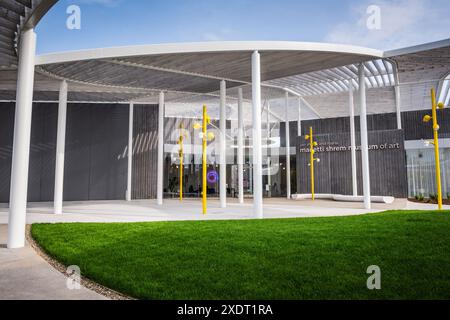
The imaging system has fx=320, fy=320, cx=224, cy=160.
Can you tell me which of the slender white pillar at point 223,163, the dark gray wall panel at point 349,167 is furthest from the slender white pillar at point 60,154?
the dark gray wall panel at point 349,167

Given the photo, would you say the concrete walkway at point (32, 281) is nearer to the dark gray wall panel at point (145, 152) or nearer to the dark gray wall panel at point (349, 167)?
the dark gray wall panel at point (145, 152)

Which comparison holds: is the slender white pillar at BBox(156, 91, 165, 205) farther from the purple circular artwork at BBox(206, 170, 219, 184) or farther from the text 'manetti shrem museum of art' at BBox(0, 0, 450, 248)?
the purple circular artwork at BBox(206, 170, 219, 184)

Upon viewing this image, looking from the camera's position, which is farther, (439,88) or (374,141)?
(374,141)

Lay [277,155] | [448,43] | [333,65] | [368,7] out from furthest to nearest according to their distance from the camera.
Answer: [277,155], [333,65], [448,43], [368,7]

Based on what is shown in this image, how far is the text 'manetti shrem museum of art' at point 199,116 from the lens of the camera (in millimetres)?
12123

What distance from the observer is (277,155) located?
110 feet

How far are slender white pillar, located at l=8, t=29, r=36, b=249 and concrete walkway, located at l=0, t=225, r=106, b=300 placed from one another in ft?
2.73

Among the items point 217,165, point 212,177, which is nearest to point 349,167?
point 217,165

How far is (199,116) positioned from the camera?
30391mm

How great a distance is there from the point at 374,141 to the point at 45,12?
26.0 metres

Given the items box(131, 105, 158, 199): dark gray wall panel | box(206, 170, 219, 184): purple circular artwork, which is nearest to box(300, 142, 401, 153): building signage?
box(206, 170, 219, 184): purple circular artwork

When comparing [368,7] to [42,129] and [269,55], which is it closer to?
[269,55]

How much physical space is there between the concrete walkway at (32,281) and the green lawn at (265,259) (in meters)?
0.43
